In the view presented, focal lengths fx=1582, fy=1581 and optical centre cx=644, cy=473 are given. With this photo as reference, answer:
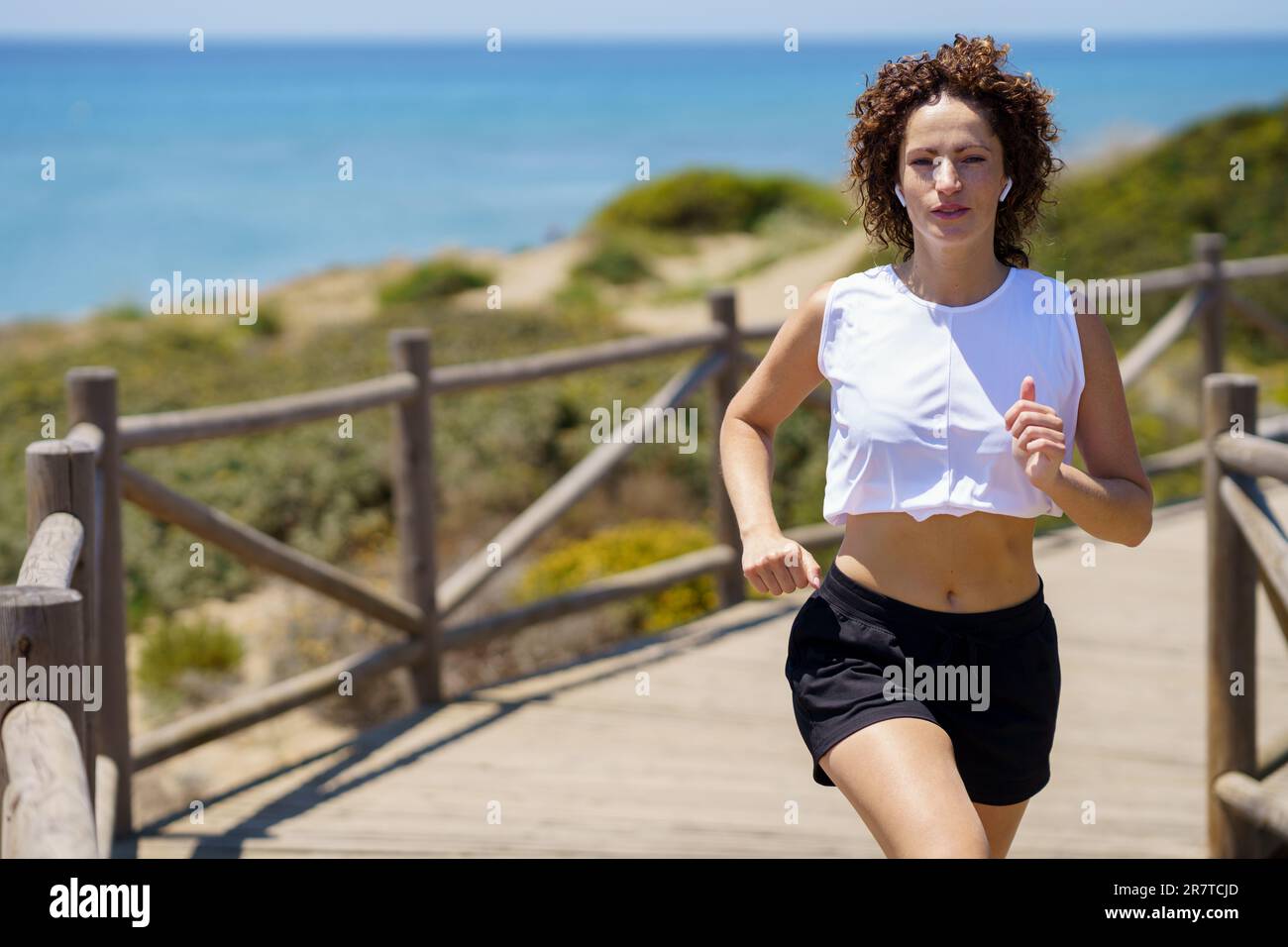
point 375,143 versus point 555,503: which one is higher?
point 375,143

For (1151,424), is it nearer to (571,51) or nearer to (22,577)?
(22,577)

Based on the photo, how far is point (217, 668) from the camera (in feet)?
26.7

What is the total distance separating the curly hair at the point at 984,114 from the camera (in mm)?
2295

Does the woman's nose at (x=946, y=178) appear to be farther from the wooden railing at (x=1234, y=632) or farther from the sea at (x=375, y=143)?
the sea at (x=375, y=143)

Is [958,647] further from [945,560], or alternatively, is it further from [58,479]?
[58,479]

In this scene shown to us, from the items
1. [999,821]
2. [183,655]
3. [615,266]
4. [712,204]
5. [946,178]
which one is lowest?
[183,655]

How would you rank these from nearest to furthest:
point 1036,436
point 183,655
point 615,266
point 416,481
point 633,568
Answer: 1. point 1036,436
2. point 416,481
3. point 633,568
4. point 183,655
5. point 615,266

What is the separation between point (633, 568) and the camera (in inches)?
311

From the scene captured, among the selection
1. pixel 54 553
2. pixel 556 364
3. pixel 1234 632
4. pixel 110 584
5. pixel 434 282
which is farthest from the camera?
pixel 434 282

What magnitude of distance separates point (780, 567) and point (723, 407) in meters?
4.67

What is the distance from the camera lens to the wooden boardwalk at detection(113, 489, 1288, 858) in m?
4.30

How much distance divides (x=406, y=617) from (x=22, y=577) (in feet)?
9.62

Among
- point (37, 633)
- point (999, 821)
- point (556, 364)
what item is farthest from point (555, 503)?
point (37, 633)

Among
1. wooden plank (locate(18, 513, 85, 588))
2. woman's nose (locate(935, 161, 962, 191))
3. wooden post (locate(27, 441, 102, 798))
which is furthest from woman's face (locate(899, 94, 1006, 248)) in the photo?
wooden post (locate(27, 441, 102, 798))
